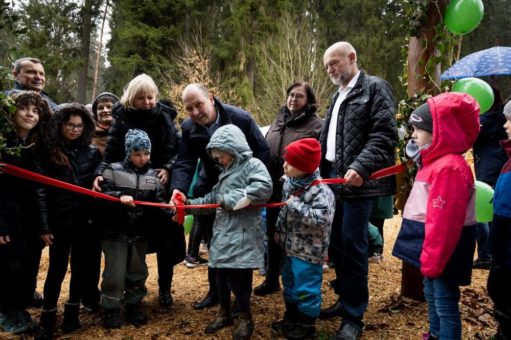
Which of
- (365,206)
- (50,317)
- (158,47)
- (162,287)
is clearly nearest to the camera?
(365,206)

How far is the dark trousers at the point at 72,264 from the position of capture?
335cm

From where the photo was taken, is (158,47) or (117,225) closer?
(117,225)

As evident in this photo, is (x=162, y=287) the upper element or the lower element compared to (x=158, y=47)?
lower

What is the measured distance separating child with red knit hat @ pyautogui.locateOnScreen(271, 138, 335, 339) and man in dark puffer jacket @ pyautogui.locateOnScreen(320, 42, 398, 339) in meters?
0.18

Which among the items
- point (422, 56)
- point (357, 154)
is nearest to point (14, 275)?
point (357, 154)

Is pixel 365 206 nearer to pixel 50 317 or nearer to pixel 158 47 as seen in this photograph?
pixel 50 317

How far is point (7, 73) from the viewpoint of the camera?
274 centimetres

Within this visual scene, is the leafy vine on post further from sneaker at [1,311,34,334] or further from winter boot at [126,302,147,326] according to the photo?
sneaker at [1,311,34,334]

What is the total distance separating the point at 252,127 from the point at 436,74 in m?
1.67

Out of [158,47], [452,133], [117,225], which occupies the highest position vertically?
[158,47]

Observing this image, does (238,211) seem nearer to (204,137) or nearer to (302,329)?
(204,137)

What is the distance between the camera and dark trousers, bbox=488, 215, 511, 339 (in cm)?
258

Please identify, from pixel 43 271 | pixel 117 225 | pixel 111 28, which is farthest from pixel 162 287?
pixel 111 28

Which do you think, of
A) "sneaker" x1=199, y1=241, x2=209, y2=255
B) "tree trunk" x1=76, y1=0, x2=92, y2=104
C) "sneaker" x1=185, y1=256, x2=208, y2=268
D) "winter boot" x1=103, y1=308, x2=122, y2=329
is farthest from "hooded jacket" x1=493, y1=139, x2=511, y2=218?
"tree trunk" x1=76, y1=0, x2=92, y2=104
